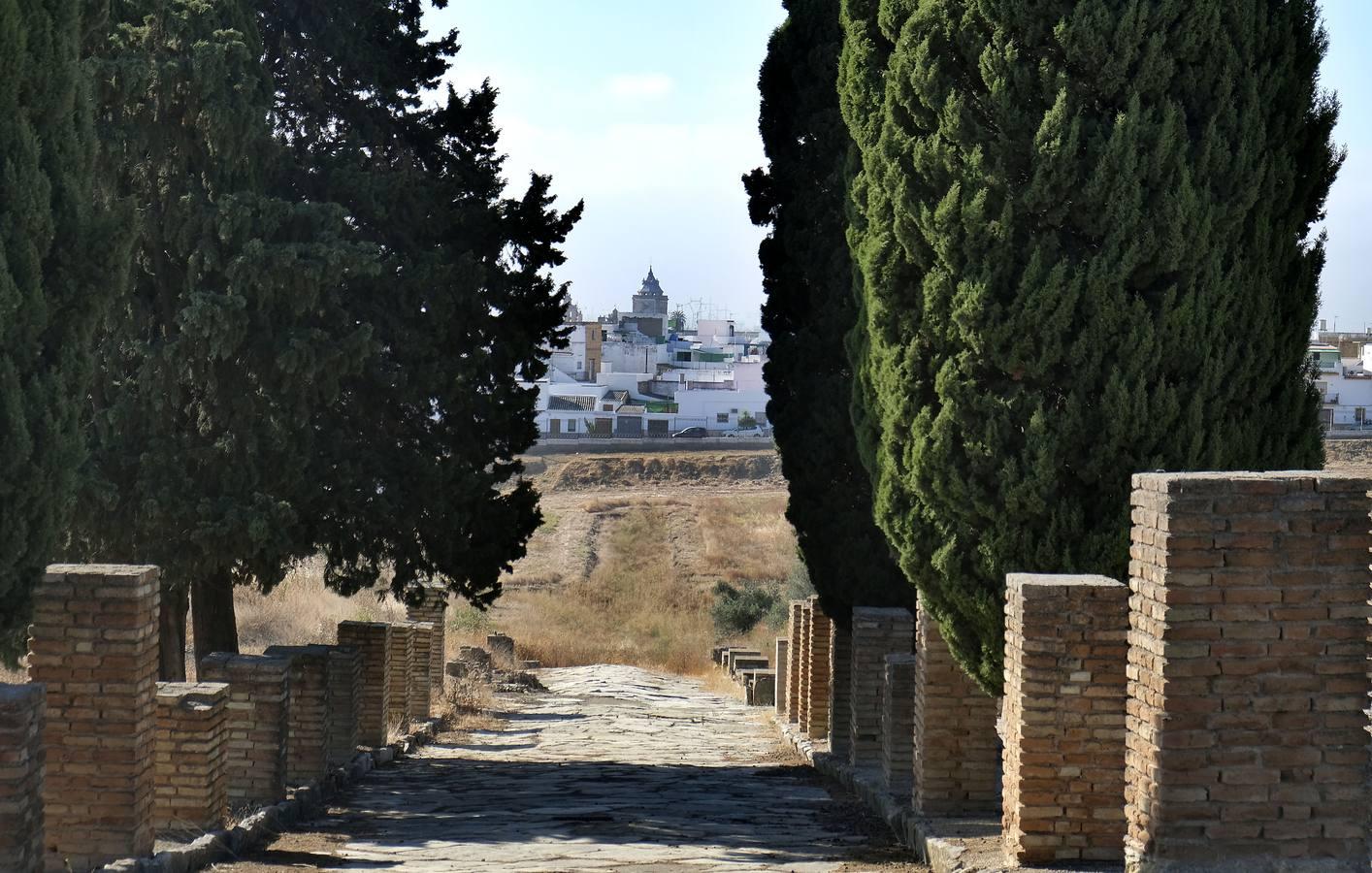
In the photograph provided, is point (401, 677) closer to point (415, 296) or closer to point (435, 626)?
point (435, 626)

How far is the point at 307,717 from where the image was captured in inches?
523

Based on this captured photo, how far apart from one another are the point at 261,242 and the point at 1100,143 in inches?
297

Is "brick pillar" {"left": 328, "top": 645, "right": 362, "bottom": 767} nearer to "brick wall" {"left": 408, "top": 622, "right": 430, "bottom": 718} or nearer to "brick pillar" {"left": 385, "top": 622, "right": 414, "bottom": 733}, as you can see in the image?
"brick pillar" {"left": 385, "top": 622, "right": 414, "bottom": 733}

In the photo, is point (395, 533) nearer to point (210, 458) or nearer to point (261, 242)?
point (210, 458)

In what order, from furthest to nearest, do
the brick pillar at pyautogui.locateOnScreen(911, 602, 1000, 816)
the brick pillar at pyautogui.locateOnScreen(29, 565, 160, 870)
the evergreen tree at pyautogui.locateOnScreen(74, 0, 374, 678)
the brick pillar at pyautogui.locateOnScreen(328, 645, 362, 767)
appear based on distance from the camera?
the brick pillar at pyautogui.locateOnScreen(328, 645, 362, 767) < the evergreen tree at pyautogui.locateOnScreen(74, 0, 374, 678) < the brick pillar at pyautogui.locateOnScreen(911, 602, 1000, 816) < the brick pillar at pyautogui.locateOnScreen(29, 565, 160, 870)

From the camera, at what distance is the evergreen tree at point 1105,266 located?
31.0ft

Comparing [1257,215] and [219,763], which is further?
[219,763]

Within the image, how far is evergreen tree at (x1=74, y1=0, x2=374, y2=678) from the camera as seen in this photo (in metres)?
13.9

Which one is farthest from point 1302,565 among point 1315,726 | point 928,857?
point 928,857

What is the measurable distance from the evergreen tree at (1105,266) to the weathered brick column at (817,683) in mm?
7941

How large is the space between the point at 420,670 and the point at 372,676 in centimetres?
350

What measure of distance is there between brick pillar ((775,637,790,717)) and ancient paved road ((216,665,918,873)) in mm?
393

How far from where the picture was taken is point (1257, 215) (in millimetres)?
9625

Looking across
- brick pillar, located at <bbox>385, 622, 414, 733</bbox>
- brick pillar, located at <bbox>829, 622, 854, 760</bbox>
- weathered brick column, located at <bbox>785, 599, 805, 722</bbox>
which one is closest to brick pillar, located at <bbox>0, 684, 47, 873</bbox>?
brick pillar, located at <bbox>829, 622, 854, 760</bbox>
